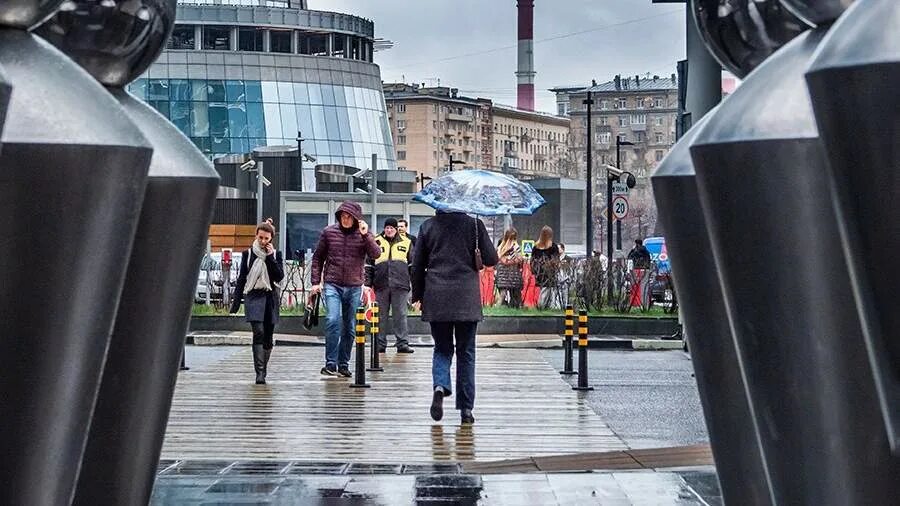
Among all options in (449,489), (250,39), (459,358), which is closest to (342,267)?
(459,358)

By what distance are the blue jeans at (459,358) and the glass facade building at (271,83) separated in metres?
76.1

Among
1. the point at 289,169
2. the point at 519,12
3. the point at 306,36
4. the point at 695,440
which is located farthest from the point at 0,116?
the point at 519,12

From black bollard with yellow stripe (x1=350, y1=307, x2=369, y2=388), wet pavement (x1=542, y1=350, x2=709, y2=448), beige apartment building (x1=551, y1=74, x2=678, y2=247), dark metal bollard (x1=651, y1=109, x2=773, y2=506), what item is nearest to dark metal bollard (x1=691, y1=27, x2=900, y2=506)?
dark metal bollard (x1=651, y1=109, x2=773, y2=506)

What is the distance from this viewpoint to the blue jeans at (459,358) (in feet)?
45.4

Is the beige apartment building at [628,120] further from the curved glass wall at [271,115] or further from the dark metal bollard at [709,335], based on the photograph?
the dark metal bollard at [709,335]

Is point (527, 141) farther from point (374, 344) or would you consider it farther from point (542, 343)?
point (374, 344)

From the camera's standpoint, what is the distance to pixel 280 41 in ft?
328

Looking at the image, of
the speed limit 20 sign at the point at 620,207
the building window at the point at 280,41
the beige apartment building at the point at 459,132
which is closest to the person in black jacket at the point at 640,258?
the speed limit 20 sign at the point at 620,207

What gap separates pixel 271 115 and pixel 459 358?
266ft

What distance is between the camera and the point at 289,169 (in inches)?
2876

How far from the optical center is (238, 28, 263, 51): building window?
98125mm

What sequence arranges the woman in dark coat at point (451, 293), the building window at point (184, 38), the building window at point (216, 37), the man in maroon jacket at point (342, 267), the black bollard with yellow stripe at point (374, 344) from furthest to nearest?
1. the building window at point (216, 37)
2. the building window at point (184, 38)
3. the black bollard with yellow stripe at point (374, 344)
4. the man in maroon jacket at point (342, 267)
5. the woman in dark coat at point (451, 293)

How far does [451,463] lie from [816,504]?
22.4 ft

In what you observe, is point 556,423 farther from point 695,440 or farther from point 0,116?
point 0,116
